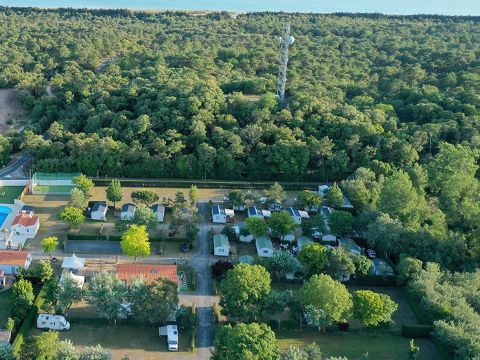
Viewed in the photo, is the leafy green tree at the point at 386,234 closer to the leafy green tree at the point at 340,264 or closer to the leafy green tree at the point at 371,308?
the leafy green tree at the point at 340,264

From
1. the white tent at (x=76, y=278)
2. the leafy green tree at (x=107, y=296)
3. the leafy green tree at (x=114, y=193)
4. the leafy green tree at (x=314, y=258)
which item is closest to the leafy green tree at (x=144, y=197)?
the leafy green tree at (x=114, y=193)

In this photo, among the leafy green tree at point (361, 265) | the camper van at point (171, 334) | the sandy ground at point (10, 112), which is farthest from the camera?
the sandy ground at point (10, 112)

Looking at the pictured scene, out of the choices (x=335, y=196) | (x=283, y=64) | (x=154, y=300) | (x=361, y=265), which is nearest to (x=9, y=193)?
(x=154, y=300)

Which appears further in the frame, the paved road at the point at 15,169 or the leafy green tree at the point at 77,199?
the paved road at the point at 15,169

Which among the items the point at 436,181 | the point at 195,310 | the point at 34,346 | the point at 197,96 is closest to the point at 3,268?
Result: the point at 34,346

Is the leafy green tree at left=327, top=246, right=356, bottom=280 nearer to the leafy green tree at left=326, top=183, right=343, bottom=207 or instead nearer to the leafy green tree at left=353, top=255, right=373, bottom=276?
the leafy green tree at left=353, top=255, right=373, bottom=276

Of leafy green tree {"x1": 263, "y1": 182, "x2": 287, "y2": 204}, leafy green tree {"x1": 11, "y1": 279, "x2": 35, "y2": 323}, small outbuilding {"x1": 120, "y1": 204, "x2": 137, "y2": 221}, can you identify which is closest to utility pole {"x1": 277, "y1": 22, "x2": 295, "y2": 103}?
leafy green tree {"x1": 263, "y1": 182, "x2": 287, "y2": 204}
